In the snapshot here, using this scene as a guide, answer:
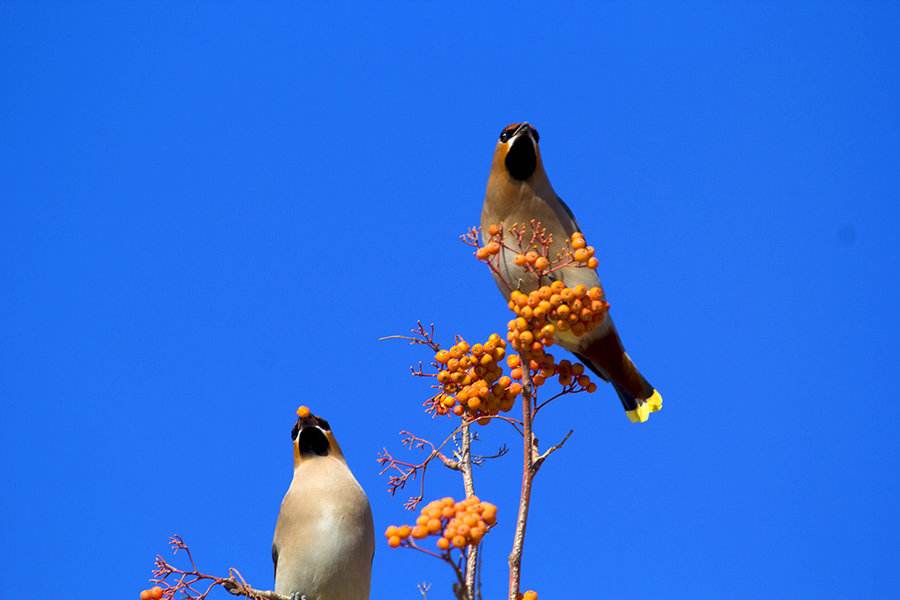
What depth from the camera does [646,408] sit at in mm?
3857

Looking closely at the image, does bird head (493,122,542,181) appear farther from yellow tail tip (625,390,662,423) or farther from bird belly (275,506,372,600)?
bird belly (275,506,372,600)

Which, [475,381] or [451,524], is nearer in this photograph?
[451,524]

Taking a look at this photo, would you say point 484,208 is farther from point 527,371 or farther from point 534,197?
point 527,371

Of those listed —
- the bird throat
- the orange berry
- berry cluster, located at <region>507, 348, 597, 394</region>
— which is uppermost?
the bird throat

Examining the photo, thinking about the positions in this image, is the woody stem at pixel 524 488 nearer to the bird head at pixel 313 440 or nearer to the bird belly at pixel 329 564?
the bird belly at pixel 329 564

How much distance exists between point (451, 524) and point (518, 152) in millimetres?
1867

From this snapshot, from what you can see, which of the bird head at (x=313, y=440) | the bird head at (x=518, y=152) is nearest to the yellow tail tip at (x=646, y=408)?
the bird head at (x=518, y=152)

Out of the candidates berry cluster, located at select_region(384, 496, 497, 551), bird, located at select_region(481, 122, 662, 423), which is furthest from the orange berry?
bird, located at select_region(481, 122, 662, 423)

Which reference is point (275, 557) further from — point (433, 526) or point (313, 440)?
point (433, 526)

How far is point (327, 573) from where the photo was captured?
3762 mm

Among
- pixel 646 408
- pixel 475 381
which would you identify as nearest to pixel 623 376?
pixel 646 408

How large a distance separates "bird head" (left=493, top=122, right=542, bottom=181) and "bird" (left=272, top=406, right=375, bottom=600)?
4.18 feet

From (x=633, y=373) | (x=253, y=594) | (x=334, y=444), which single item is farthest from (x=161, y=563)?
(x=633, y=373)

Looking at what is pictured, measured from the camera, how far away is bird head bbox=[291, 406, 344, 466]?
416cm
